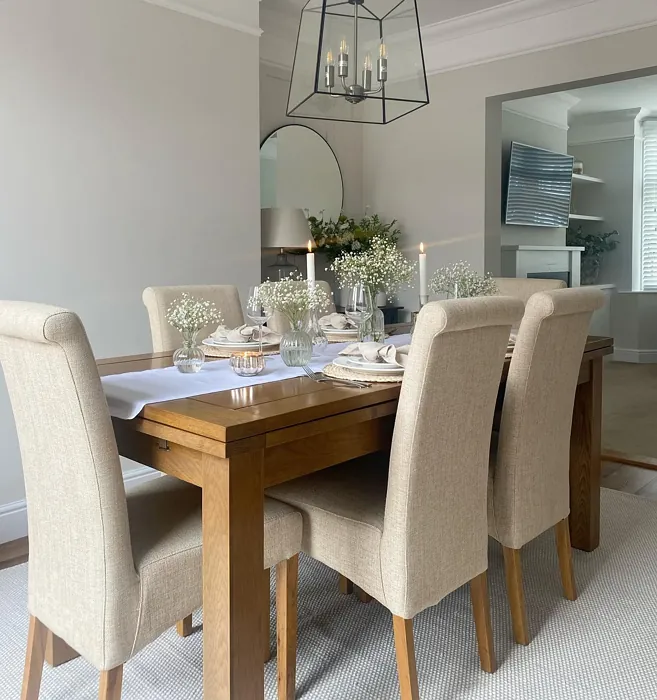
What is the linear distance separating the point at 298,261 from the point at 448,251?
1.03 meters

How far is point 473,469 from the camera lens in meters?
1.79

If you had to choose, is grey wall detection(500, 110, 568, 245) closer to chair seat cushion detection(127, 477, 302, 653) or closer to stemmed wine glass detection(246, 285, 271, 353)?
stemmed wine glass detection(246, 285, 271, 353)

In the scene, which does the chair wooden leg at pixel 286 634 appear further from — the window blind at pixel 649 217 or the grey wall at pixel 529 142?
the window blind at pixel 649 217

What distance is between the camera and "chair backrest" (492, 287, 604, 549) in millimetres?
1968

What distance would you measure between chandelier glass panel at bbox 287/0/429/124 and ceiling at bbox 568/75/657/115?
14.2ft

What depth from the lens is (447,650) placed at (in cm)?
207

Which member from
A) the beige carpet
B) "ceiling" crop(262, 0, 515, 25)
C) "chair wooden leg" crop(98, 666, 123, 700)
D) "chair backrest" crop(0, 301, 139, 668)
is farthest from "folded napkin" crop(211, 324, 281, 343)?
the beige carpet

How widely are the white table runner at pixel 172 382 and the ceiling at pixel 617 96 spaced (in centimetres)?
530

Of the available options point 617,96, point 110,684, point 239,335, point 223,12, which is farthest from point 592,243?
point 110,684

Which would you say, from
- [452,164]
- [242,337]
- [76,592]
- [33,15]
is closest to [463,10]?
[452,164]

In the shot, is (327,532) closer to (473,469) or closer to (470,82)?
(473,469)

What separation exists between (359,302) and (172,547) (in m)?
1.06

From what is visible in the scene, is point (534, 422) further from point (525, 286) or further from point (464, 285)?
point (525, 286)

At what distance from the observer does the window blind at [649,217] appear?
7773 mm
